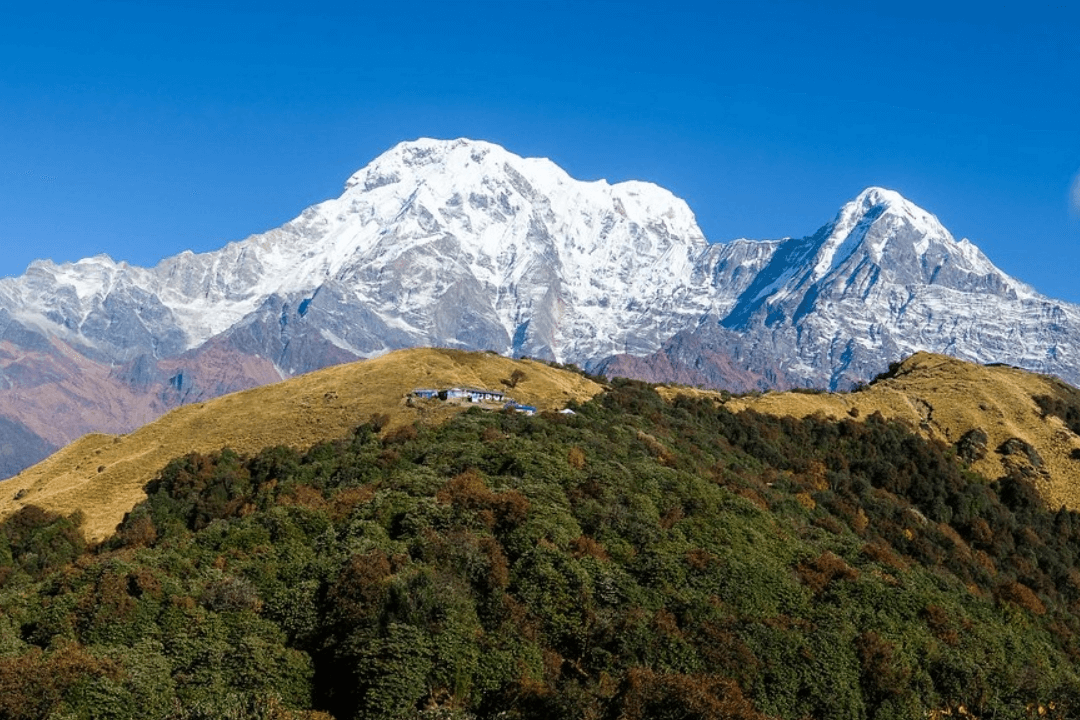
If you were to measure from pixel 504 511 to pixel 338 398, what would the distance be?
4124cm

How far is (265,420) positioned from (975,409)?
86908 millimetres

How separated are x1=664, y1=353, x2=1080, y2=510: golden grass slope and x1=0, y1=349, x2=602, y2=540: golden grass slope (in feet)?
99.4

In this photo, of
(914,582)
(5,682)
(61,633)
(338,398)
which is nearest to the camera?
(5,682)

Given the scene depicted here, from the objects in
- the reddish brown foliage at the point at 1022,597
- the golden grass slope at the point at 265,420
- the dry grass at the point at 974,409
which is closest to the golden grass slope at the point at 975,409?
the dry grass at the point at 974,409

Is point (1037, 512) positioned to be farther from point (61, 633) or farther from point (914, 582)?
point (61, 633)

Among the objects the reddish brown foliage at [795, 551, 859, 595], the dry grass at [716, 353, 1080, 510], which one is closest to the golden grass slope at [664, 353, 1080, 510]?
the dry grass at [716, 353, 1080, 510]

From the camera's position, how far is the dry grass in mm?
112062

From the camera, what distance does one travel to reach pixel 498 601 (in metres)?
54.1

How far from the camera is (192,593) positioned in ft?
185

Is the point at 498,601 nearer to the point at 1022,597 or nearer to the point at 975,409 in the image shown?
the point at 1022,597

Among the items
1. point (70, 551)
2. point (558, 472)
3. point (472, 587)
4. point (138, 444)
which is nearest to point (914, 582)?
point (558, 472)

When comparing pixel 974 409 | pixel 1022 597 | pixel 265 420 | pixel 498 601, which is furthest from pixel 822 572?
pixel 974 409

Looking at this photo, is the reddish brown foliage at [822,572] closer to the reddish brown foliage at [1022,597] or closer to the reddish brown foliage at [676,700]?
the reddish brown foliage at [676,700]

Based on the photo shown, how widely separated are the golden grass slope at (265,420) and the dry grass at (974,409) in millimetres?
31781
